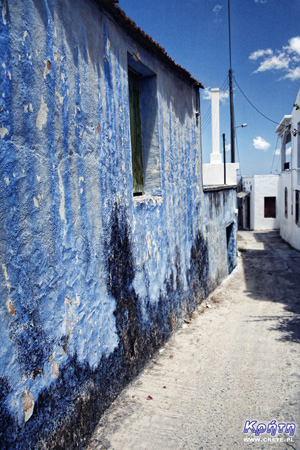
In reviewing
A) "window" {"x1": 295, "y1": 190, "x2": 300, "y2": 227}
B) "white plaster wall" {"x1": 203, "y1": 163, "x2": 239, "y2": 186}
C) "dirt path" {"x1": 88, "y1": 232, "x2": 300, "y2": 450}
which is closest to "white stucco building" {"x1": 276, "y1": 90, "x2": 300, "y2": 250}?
"window" {"x1": 295, "y1": 190, "x2": 300, "y2": 227}

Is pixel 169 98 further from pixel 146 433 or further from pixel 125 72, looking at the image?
pixel 146 433

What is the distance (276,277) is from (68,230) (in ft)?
28.8

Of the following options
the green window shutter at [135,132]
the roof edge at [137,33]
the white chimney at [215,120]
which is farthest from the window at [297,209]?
the green window shutter at [135,132]

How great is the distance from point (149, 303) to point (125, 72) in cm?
327

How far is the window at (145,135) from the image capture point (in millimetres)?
5523

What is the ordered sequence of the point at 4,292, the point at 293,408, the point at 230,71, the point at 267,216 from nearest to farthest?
1. the point at 4,292
2. the point at 293,408
3. the point at 230,71
4. the point at 267,216

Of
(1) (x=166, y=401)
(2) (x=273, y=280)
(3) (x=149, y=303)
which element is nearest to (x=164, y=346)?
(3) (x=149, y=303)

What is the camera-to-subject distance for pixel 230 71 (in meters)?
19.4

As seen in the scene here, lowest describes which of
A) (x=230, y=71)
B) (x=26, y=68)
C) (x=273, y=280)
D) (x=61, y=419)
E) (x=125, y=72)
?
(x=273, y=280)

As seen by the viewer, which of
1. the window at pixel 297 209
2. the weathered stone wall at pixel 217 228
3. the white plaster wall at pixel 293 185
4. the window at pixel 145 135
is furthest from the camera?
the window at pixel 297 209

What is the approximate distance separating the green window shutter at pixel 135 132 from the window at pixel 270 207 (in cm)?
1964

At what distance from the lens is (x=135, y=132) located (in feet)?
18.1

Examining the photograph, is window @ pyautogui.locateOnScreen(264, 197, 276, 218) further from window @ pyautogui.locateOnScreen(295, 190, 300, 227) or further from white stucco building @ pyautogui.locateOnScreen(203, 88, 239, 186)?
window @ pyautogui.locateOnScreen(295, 190, 300, 227)

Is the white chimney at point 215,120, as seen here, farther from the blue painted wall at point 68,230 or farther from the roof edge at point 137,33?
the blue painted wall at point 68,230
